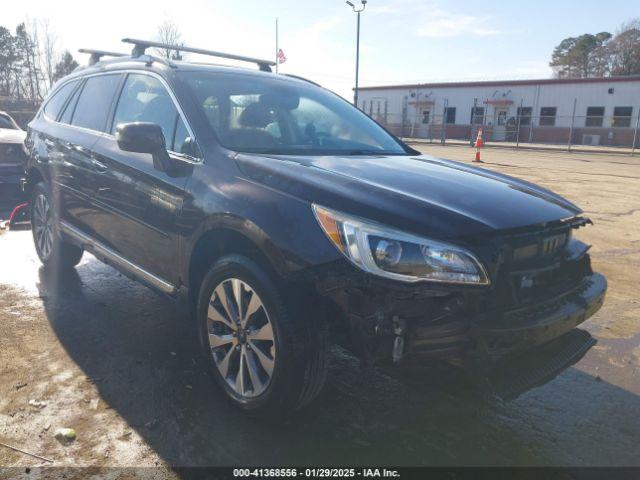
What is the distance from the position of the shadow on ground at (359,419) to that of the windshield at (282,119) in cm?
144

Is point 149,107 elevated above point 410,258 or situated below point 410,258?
above

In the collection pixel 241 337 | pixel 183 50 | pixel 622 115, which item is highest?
pixel 622 115

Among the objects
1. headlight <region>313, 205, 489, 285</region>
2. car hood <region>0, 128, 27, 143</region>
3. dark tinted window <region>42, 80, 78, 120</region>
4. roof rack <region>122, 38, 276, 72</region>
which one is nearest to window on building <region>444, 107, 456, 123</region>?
car hood <region>0, 128, 27, 143</region>

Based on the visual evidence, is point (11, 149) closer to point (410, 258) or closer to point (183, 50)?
point (183, 50)

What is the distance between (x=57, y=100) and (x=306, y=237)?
12.8 ft

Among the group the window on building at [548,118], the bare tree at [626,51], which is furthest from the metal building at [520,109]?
the bare tree at [626,51]

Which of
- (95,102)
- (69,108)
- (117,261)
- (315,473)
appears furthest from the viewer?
(69,108)

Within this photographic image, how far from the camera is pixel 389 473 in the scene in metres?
2.38

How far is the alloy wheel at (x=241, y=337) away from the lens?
258 centimetres

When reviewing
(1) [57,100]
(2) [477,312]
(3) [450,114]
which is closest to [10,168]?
(1) [57,100]

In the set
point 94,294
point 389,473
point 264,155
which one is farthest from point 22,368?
point 389,473

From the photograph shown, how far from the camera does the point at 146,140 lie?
2.99m

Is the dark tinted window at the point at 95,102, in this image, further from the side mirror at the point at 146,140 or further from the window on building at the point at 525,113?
the window on building at the point at 525,113

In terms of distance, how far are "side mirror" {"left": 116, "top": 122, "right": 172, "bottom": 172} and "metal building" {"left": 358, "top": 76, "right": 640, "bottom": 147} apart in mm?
30613
